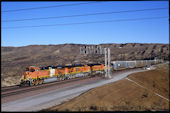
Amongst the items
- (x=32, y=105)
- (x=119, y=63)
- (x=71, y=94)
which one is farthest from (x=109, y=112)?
(x=119, y=63)

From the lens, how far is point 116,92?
33.8 metres

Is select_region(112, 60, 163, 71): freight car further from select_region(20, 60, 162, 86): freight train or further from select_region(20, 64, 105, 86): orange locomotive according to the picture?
select_region(20, 64, 105, 86): orange locomotive

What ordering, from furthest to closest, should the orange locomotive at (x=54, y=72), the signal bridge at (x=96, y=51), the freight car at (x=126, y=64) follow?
1. the freight car at (x=126, y=64)
2. the signal bridge at (x=96, y=51)
3. the orange locomotive at (x=54, y=72)

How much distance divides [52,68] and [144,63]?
7479cm

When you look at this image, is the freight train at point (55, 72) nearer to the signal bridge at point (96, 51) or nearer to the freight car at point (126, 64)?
the signal bridge at point (96, 51)

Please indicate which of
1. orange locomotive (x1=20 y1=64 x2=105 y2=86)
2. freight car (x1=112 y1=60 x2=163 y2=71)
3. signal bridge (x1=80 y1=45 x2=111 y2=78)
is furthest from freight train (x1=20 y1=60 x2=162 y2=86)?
freight car (x1=112 y1=60 x2=163 y2=71)

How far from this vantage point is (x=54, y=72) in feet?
143

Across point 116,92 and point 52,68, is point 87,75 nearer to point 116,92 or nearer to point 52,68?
point 52,68

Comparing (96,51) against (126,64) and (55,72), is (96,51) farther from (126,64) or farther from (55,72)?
(126,64)

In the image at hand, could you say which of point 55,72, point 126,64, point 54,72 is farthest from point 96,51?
point 126,64

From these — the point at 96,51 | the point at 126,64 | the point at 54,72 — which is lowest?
the point at 126,64

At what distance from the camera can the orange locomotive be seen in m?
37.2

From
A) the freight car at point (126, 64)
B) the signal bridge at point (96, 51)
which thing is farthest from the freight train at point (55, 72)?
the freight car at point (126, 64)

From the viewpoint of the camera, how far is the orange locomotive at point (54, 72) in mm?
37156
